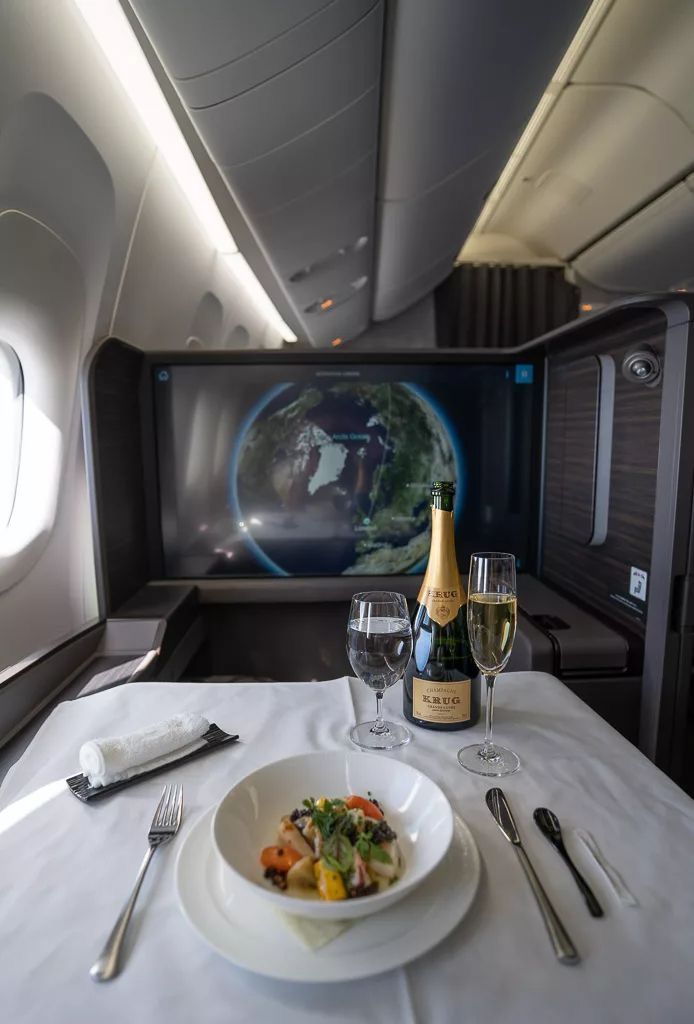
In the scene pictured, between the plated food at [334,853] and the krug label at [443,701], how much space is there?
284mm

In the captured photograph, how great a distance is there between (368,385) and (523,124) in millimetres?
1431

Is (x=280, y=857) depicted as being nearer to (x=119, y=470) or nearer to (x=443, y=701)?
(x=443, y=701)

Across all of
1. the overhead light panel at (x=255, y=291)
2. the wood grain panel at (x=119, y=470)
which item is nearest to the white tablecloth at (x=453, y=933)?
the wood grain panel at (x=119, y=470)

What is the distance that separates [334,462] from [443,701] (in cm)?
112

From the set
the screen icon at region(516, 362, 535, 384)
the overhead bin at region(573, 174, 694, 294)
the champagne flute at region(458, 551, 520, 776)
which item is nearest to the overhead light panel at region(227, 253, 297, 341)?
the screen icon at region(516, 362, 535, 384)

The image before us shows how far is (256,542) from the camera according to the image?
6.23 ft

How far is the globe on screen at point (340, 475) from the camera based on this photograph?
1854 millimetres

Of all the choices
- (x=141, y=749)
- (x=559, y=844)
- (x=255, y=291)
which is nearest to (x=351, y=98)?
(x=141, y=749)

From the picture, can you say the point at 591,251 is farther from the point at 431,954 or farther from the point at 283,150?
the point at 431,954

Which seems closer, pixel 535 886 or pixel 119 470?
pixel 535 886

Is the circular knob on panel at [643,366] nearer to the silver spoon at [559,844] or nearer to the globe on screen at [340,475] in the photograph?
the globe on screen at [340,475]

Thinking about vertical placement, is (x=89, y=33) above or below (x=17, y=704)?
above

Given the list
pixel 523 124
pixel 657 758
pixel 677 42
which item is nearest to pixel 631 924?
pixel 657 758

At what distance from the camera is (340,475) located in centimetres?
188
